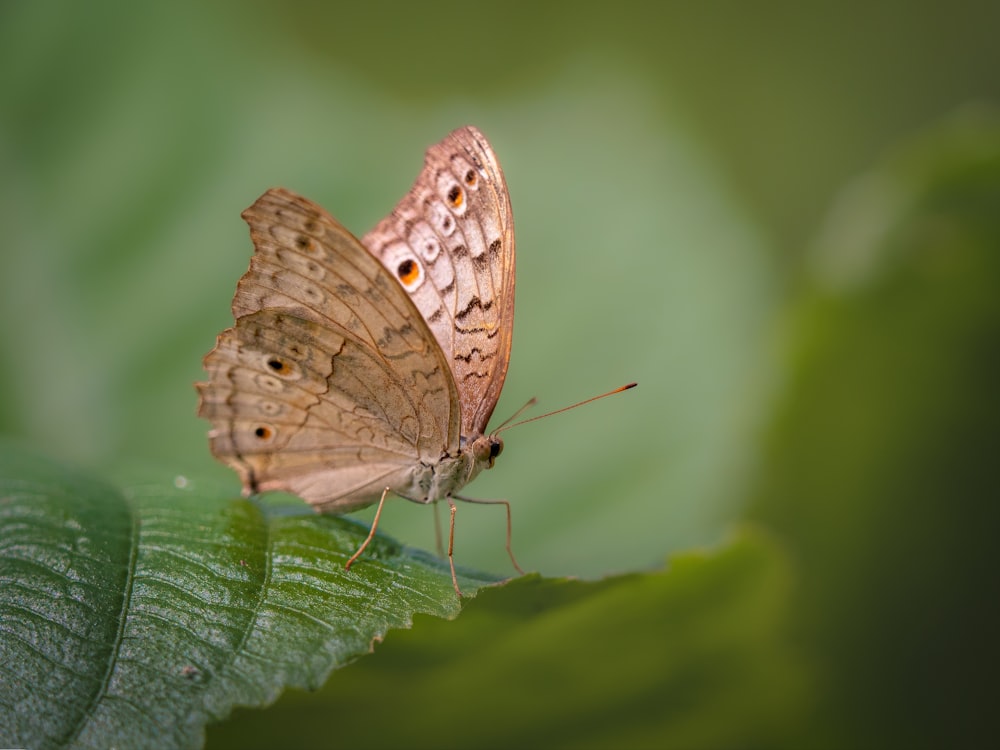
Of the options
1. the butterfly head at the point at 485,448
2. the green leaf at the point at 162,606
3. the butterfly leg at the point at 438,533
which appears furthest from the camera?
the butterfly leg at the point at 438,533

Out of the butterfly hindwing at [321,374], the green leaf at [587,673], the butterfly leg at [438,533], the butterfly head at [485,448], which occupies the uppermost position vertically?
the butterfly hindwing at [321,374]

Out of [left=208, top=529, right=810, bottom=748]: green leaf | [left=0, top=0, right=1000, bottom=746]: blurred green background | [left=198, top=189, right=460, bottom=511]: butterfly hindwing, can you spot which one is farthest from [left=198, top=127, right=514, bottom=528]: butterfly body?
[left=208, top=529, right=810, bottom=748]: green leaf

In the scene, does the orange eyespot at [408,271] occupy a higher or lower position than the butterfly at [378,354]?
higher

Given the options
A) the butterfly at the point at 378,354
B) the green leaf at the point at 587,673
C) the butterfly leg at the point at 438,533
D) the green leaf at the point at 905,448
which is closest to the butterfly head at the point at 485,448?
the butterfly at the point at 378,354

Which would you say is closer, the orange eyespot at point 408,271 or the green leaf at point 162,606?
the green leaf at point 162,606

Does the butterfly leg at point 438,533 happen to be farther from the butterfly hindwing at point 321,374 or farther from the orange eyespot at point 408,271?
the orange eyespot at point 408,271

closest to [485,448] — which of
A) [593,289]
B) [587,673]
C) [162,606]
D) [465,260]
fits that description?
[465,260]
